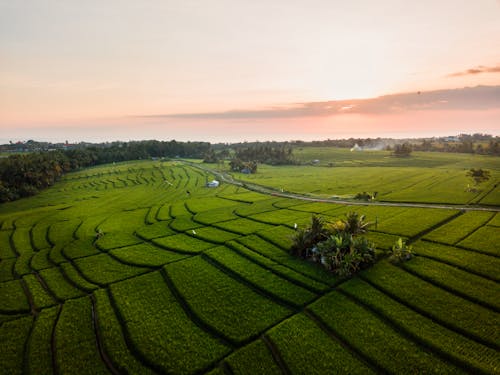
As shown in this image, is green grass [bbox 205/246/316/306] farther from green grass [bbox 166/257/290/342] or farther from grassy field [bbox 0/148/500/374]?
green grass [bbox 166/257/290/342]

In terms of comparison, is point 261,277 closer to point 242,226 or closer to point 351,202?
point 242,226

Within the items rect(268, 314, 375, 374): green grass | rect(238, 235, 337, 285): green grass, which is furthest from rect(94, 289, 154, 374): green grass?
rect(238, 235, 337, 285): green grass

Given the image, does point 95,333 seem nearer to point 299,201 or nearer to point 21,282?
point 21,282

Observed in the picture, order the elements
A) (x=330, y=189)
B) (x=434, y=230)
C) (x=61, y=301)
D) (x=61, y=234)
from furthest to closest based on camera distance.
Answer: (x=330, y=189), (x=61, y=234), (x=434, y=230), (x=61, y=301)

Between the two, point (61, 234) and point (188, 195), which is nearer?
point (61, 234)

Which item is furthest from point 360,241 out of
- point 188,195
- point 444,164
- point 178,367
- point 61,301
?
point 444,164

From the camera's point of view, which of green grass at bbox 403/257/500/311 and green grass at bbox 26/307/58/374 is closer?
green grass at bbox 26/307/58/374

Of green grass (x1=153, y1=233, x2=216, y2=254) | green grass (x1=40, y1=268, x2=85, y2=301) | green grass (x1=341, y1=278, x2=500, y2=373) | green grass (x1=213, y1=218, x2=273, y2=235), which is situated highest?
green grass (x1=213, y1=218, x2=273, y2=235)

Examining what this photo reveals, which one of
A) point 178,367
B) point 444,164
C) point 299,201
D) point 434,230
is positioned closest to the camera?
point 178,367
